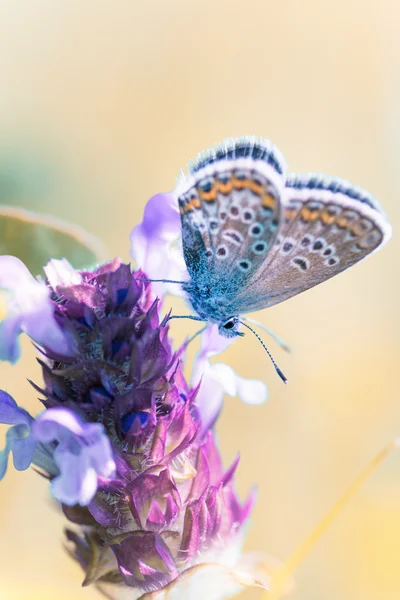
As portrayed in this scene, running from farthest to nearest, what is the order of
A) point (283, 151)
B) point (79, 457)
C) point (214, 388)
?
1. point (283, 151)
2. point (214, 388)
3. point (79, 457)

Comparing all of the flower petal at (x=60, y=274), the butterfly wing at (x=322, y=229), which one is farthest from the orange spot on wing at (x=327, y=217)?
the flower petal at (x=60, y=274)

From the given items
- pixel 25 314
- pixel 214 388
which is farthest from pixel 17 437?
pixel 214 388

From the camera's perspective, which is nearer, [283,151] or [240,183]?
[240,183]

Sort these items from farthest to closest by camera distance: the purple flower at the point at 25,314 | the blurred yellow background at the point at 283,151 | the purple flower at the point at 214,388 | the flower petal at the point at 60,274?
the blurred yellow background at the point at 283,151
the purple flower at the point at 214,388
the flower petal at the point at 60,274
the purple flower at the point at 25,314

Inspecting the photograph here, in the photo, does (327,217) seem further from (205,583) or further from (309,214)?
Result: (205,583)

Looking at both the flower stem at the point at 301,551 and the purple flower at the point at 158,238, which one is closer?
the flower stem at the point at 301,551

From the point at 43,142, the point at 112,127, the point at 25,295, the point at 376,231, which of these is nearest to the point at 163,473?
the point at 25,295

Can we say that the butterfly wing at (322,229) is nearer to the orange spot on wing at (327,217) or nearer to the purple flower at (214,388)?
the orange spot on wing at (327,217)
